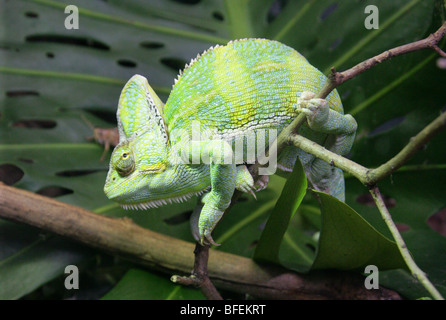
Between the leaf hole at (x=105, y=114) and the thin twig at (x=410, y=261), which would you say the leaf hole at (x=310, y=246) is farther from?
the leaf hole at (x=105, y=114)

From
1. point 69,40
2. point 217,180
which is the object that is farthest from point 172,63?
point 217,180

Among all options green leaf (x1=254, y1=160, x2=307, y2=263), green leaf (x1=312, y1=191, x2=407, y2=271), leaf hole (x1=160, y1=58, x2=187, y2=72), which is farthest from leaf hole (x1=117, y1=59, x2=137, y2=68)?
green leaf (x1=312, y1=191, x2=407, y2=271)

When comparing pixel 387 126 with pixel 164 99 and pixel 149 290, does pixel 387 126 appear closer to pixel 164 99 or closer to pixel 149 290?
pixel 164 99

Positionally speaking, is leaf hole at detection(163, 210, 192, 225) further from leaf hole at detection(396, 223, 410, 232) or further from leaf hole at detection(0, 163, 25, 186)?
leaf hole at detection(396, 223, 410, 232)

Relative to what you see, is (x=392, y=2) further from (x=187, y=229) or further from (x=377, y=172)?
(x=187, y=229)

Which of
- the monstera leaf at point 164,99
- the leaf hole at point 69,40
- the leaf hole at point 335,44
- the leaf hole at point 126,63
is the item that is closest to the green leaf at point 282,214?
the monstera leaf at point 164,99
